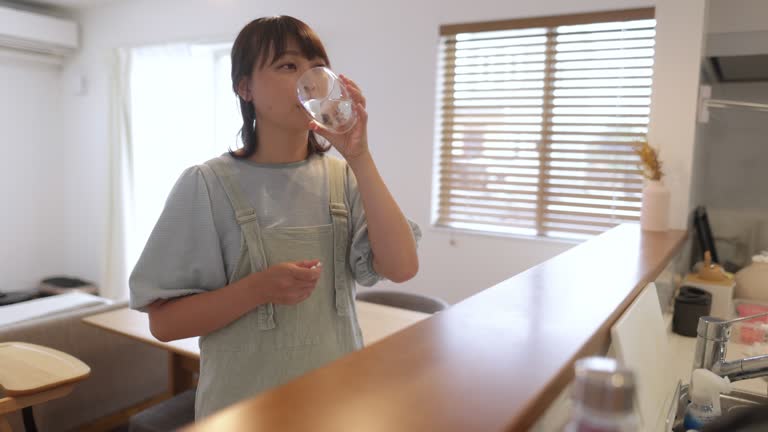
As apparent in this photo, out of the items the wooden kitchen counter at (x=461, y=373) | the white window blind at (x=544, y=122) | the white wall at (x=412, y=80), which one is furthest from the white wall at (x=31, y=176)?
the wooden kitchen counter at (x=461, y=373)

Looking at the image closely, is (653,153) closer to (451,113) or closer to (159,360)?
(451,113)

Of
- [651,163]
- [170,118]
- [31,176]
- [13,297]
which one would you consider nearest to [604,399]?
[651,163]

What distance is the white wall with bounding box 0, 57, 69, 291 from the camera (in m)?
4.94

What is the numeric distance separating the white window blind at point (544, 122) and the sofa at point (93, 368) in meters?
1.72

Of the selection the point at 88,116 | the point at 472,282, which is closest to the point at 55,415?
the point at 472,282

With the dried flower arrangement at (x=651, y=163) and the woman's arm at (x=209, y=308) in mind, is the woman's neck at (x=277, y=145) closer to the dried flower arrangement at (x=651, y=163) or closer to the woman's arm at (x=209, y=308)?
the woman's arm at (x=209, y=308)

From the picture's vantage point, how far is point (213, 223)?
3.30 feet

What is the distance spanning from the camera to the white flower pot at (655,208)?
2.05 m

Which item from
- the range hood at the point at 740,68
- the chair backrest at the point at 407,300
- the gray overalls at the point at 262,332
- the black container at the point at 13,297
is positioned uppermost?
the range hood at the point at 740,68

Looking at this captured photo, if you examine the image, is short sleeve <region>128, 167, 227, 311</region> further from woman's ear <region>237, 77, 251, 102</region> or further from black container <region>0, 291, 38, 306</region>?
black container <region>0, 291, 38, 306</region>

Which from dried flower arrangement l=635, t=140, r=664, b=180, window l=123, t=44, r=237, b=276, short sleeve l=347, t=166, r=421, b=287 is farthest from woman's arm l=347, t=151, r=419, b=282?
window l=123, t=44, r=237, b=276

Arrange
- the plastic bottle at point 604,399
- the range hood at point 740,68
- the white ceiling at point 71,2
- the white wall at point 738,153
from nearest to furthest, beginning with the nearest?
1. the plastic bottle at point 604,399
2. the range hood at point 740,68
3. the white wall at point 738,153
4. the white ceiling at point 71,2

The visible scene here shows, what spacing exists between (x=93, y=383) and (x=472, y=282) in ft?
6.28

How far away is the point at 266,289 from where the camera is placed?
3.15 feet
